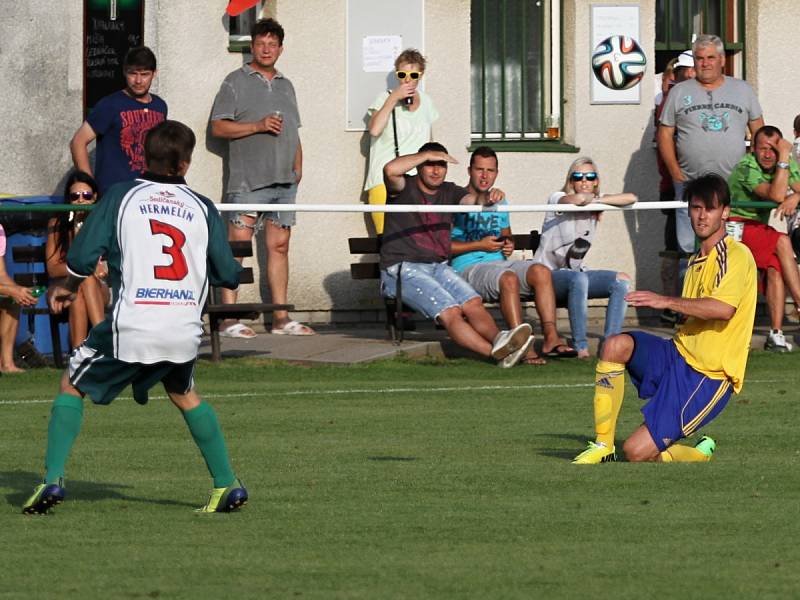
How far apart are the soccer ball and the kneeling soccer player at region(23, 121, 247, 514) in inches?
434

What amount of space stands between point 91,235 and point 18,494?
1.53 m

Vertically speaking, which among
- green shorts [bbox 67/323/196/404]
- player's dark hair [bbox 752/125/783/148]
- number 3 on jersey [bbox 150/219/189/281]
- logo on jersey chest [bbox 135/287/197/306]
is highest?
player's dark hair [bbox 752/125/783/148]

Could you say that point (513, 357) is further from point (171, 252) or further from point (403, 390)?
point (171, 252)

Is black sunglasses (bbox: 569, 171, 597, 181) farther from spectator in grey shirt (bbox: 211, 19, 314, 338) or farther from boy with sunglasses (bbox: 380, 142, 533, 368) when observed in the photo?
spectator in grey shirt (bbox: 211, 19, 314, 338)

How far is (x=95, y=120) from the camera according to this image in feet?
51.9

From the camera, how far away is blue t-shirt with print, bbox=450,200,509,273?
16109 millimetres

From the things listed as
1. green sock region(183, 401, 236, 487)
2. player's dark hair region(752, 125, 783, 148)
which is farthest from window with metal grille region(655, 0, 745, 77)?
green sock region(183, 401, 236, 487)

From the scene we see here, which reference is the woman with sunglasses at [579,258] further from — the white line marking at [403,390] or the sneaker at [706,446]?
the sneaker at [706,446]

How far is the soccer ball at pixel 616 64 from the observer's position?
61.4ft

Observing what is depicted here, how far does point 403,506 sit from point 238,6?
10.0 metres

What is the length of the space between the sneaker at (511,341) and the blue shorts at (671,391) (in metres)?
5.18

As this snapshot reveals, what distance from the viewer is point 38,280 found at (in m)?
15.4

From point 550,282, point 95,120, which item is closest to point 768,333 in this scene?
point 550,282

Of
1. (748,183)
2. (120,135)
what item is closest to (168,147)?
(120,135)
